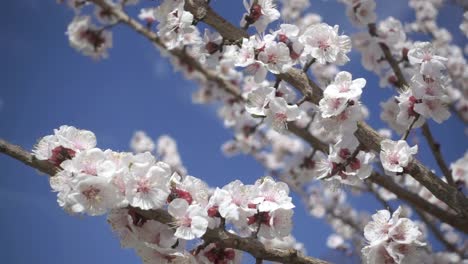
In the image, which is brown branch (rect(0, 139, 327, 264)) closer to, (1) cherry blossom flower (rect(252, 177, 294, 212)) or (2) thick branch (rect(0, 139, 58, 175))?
(2) thick branch (rect(0, 139, 58, 175))

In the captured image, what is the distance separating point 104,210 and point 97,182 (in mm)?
161

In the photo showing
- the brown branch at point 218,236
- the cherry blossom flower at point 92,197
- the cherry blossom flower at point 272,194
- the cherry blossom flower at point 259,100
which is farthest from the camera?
the cherry blossom flower at point 259,100

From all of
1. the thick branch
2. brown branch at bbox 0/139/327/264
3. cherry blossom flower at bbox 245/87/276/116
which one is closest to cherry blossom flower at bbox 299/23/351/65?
cherry blossom flower at bbox 245/87/276/116

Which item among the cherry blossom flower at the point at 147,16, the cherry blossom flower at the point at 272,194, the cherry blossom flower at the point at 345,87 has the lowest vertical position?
the cherry blossom flower at the point at 272,194

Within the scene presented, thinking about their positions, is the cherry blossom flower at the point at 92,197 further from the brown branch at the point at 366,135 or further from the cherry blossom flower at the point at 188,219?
the brown branch at the point at 366,135

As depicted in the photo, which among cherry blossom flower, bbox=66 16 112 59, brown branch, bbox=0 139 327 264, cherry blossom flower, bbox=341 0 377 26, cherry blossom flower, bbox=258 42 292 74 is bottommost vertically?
brown branch, bbox=0 139 327 264

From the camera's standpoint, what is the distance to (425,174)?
252 cm

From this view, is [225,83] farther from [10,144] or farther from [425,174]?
[10,144]

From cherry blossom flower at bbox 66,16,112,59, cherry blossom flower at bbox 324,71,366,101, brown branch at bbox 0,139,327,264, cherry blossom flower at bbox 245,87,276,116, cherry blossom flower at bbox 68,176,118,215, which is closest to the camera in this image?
cherry blossom flower at bbox 68,176,118,215

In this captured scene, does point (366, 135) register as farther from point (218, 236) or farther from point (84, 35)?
point (84, 35)

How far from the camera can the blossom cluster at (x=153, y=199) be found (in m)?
1.89

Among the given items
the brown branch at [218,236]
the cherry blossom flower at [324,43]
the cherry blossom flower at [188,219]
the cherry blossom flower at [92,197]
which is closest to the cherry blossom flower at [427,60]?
the cherry blossom flower at [324,43]

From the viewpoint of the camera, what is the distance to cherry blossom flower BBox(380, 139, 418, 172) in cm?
245

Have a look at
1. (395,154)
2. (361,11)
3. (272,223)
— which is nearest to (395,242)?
(395,154)
